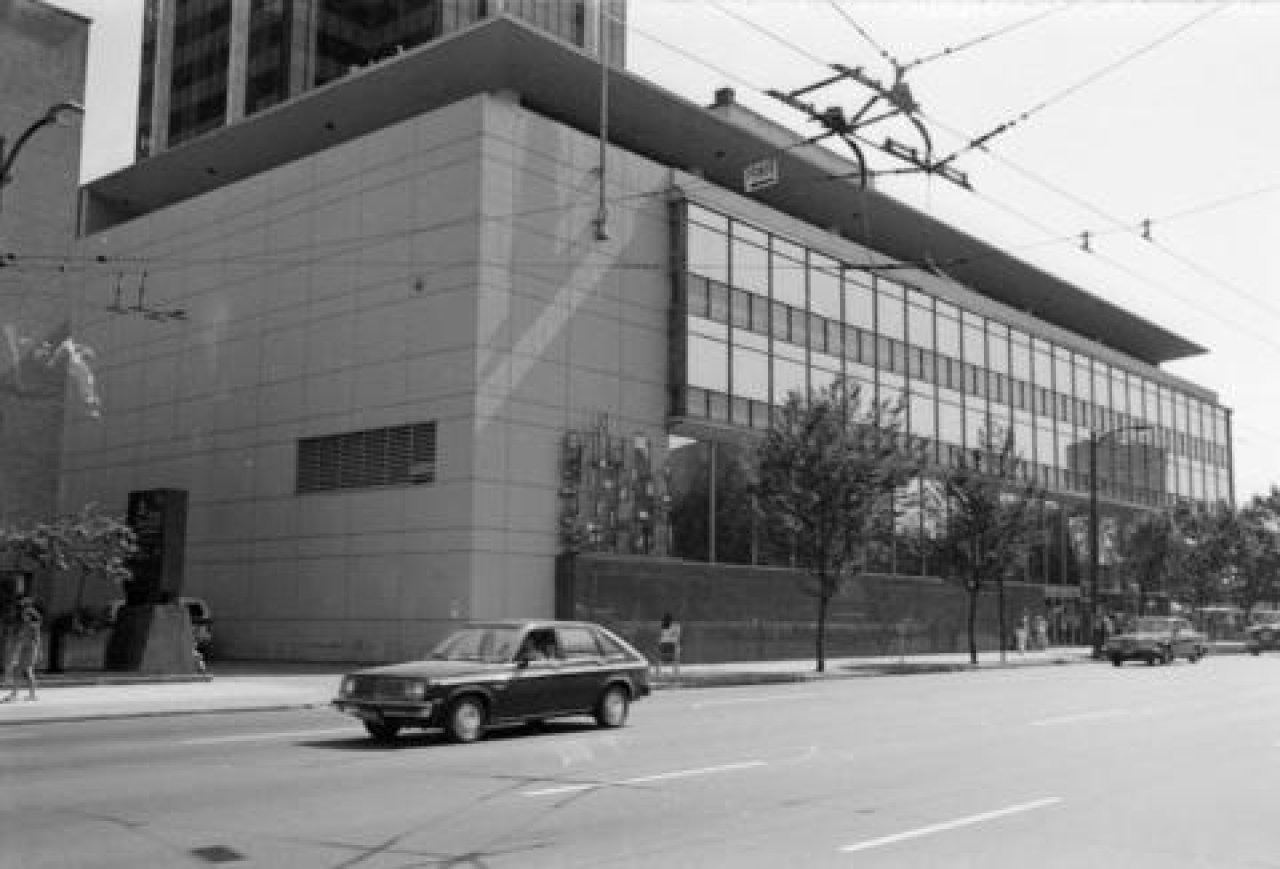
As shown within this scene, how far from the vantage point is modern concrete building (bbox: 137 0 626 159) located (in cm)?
8494

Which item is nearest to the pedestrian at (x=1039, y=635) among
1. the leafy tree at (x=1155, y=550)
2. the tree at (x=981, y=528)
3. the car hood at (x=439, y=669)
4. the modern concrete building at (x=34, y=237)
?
the tree at (x=981, y=528)

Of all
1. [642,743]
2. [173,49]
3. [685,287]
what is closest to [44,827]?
[642,743]

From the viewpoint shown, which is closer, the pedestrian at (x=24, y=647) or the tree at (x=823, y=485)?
the pedestrian at (x=24, y=647)

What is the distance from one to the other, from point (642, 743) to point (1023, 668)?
91.7 feet

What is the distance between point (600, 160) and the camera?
125 ft

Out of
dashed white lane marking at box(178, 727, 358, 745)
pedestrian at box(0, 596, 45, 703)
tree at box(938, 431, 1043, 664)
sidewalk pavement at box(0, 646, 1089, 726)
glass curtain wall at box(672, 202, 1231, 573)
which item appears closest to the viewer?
dashed white lane marking at box(178, 727, 358, 745)

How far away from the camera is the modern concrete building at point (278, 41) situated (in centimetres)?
8494

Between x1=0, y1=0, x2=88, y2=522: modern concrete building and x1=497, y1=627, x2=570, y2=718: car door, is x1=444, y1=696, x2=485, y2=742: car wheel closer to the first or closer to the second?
x1=497, y1=627, x2=570, y2=718: car door

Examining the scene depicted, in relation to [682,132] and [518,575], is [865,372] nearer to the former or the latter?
[682,132]

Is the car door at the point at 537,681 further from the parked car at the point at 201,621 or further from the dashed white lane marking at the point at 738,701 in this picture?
the parked car at the point at 201,621

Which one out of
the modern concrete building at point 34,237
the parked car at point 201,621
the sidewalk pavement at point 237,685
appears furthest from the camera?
the modern concrete building at point 34,237

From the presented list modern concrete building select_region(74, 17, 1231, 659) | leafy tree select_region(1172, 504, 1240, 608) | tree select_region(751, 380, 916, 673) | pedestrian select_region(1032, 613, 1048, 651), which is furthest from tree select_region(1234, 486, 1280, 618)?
tree select_region(751, 380, 916, 673)

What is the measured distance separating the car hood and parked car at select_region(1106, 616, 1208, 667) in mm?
31437

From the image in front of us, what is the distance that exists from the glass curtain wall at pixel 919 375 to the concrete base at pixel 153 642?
53.6 ft
